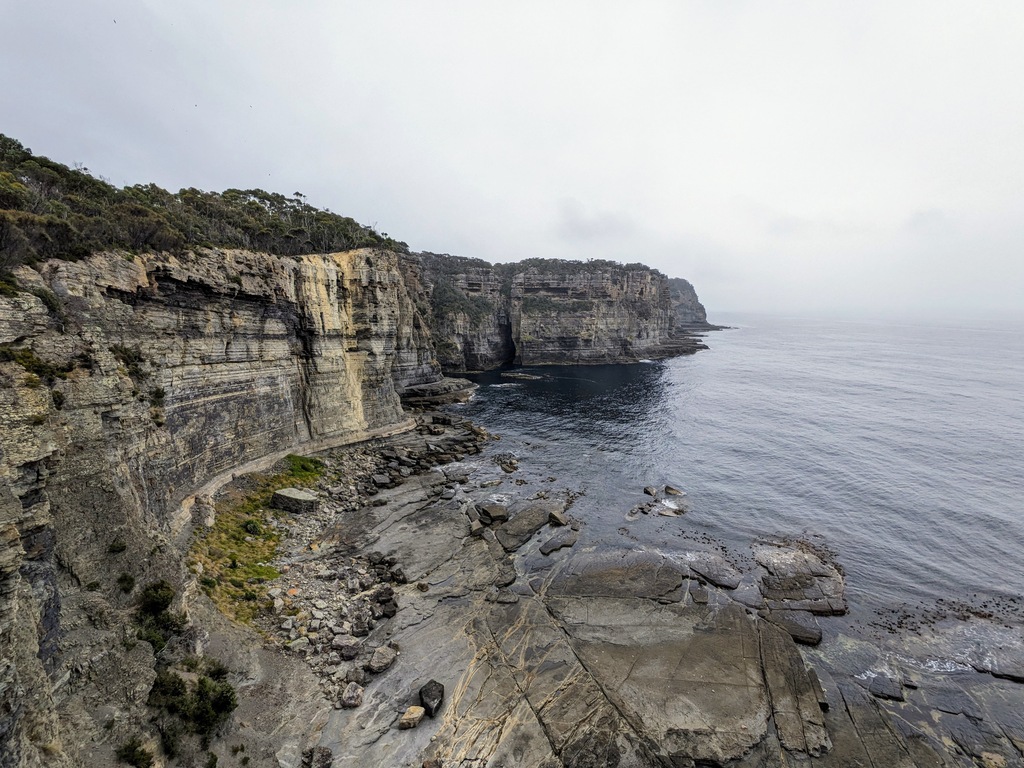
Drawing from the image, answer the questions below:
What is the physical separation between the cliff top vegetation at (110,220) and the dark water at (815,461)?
34616mm

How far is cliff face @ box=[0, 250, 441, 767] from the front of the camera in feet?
41.3

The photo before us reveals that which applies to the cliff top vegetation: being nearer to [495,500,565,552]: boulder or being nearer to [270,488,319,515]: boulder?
[270,488,319,515]: boulder

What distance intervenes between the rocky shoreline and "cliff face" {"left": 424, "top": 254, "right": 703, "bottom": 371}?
250 ft

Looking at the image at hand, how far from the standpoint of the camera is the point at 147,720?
13.7 meters

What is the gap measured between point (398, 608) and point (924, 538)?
129ft

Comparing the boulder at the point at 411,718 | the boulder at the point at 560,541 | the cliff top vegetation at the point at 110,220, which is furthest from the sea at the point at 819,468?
the cliff top vegetation at the point at 110,220

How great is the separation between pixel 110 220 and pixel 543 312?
317 ft

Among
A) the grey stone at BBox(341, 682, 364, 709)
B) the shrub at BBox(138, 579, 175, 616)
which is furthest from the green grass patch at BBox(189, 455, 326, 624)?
the grey stone at BBox(341, 682, 364, 709)

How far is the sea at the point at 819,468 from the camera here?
29.7 metres

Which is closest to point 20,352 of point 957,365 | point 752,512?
point 752,512

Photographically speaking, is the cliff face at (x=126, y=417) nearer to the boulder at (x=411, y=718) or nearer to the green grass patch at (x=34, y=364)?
the green grass patch at (x=34, y=364)

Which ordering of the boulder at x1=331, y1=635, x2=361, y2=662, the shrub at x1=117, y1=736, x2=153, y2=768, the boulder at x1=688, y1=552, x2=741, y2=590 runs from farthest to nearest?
the boulder at x1=688, y1=552, x2=741, y2=590
the boulder at x1=331, y1=635, x2=361, y2=662
the shrub at x1=117, y1=736, x2=153, y2=768

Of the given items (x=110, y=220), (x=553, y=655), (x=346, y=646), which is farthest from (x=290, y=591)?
(x=110, y=220)

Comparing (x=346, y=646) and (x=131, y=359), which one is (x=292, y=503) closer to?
(x=131, y=359)
